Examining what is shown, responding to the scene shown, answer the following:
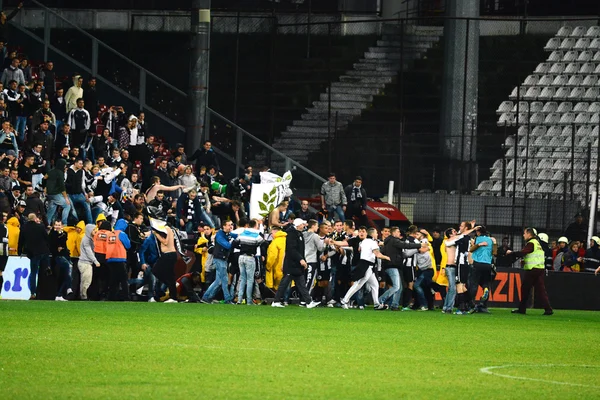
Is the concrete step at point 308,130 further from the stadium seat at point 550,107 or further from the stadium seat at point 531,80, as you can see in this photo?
the stadium seat at point 550,107

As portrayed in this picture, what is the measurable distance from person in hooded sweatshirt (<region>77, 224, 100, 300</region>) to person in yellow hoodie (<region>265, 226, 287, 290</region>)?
3.84m

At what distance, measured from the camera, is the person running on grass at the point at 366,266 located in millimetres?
26453

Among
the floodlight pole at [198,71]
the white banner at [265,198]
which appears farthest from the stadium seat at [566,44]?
the white banner at [265,198]

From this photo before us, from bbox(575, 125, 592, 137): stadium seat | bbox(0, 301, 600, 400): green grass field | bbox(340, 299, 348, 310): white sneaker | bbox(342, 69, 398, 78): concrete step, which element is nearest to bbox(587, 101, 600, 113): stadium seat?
bbox(575, 125, 592, 137): stadium seat

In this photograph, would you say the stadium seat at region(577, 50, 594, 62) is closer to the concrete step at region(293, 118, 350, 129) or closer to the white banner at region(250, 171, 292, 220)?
the concrete step at region(293, 118, 350, 129)

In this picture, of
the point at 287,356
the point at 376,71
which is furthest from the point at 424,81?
the point at 287,356

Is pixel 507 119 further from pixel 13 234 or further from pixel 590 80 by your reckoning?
pixel 13 234

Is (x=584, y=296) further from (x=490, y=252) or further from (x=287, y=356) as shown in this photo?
(x=287, y=356)

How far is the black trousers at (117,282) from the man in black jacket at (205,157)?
718cm

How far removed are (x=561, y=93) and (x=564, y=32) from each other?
271 cm

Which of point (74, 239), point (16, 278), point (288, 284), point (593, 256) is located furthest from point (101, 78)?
point (593, 256)

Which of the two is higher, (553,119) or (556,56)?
(556,56)

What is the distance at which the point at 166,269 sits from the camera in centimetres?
2578

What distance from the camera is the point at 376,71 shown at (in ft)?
137
